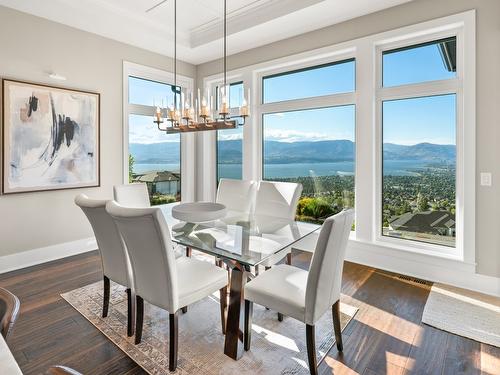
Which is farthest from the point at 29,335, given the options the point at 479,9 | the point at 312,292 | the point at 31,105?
the point at 479,9

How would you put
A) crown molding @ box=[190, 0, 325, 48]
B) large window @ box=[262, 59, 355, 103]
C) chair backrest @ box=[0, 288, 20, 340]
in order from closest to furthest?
chair backrest @ box=[0, 288, 20, 340]
crown molding @ box=[190, 0, 325, 48]
large window @ box=[262, 59, 355, 103]

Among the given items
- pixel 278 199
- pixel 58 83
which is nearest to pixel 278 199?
pixel 278 199

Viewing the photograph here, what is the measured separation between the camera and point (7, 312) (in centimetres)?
98

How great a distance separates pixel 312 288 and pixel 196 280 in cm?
81

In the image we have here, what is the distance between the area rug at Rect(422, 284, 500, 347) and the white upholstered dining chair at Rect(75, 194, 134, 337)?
2.34 metres

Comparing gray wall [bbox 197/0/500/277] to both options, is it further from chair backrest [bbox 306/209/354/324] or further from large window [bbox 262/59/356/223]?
→ chair backrest [bbox 306/209/354/324]

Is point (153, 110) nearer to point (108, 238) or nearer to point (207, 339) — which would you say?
point (108, 238)

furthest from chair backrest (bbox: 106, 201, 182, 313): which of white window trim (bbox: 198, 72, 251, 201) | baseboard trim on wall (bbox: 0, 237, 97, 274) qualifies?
white window trim (bbox: 198, 72, 251, 201)

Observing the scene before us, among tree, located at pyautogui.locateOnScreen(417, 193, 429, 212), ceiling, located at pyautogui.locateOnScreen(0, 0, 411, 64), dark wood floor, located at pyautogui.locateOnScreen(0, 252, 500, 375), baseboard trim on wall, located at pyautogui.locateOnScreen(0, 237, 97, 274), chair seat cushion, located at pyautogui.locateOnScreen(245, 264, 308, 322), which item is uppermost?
ceiling, located at pyautogui.locateOnScreen(0, 0, 411, 64)

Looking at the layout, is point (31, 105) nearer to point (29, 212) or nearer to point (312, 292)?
point (29, 212)

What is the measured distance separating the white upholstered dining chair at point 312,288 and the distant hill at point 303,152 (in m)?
2.05

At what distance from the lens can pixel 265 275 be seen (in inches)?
81.9

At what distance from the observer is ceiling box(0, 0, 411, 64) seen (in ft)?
10.8

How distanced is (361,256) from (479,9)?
2.79 meters
